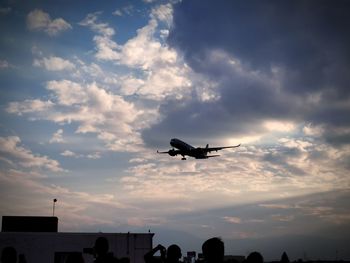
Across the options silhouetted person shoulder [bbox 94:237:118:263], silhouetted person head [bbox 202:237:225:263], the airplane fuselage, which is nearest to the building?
the airplane fuselage

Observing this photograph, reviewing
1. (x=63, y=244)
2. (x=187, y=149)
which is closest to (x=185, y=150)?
(x=187, y=149)

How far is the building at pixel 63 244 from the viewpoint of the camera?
31500 mm

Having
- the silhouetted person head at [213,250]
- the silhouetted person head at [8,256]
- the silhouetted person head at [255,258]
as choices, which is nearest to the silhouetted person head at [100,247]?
the silhouetted person head at [8,256]

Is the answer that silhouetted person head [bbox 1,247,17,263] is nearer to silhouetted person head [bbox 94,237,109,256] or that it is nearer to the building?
silhouetted person head [bbox 94,237,109,256]

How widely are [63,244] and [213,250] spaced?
30271mm

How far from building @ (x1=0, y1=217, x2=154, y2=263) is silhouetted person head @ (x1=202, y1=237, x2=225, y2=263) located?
94.1 feet

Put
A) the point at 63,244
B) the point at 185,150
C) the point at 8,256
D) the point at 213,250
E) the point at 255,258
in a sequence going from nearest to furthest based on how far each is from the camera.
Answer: the point at 213,250 → the point at 255,258 → the point at 8,256 → the point at 63,244 → the point at 185,150

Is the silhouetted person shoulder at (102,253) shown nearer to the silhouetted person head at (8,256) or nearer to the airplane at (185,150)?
the silhouetted person head at (8,256)

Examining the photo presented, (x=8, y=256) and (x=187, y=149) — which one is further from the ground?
(x=187, y=149)

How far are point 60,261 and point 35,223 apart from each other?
32.1ft

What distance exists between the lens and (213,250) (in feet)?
18.1

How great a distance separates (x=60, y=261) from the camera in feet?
106

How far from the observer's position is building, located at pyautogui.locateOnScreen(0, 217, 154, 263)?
1240 inches

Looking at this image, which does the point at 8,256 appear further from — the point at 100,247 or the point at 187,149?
the point at 187,149
